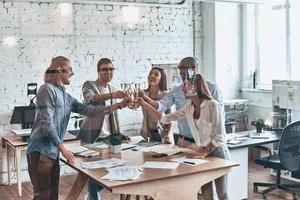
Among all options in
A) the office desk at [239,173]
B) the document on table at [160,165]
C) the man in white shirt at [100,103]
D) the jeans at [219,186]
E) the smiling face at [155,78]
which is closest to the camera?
the document on table at [160,165]

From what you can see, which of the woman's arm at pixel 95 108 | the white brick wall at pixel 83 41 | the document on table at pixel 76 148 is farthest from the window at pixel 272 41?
the document on table at pixel 76 148

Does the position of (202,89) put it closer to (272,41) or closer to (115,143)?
(115,143)

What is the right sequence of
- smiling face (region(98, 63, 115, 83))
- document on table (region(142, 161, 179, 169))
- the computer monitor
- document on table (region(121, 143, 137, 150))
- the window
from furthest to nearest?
1. the window
2. the computer monitor
3. smiling face (region(98, 63, 115, 83))
4. document on table (region(121, 143, 137, 150))
5. document on table (region(142, 161, 179, 169))

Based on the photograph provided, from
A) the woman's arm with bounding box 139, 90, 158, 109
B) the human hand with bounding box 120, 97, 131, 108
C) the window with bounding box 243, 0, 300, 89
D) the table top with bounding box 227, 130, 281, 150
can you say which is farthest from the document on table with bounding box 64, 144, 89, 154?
the window with bounding box 243, 0, 300, 89

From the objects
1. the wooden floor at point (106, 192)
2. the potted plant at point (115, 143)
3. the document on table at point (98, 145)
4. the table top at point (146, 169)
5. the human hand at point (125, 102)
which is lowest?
the wooden floor at point (106, 192)

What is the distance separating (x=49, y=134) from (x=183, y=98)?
1.30m

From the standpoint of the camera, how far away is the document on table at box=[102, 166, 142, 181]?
8.80ft

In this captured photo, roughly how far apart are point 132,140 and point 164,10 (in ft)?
10.3

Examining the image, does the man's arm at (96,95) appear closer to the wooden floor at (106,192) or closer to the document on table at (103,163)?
the document on table at (103,163)

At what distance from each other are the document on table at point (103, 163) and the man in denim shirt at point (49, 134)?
0.16 meters

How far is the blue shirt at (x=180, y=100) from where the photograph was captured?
363 centimetres

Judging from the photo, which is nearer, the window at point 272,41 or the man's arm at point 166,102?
the man's arm at point 166,102

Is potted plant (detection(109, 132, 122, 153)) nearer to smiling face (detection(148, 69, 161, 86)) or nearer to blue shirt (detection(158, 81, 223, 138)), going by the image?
blue shirt (detection(158, 81, 223, 138))

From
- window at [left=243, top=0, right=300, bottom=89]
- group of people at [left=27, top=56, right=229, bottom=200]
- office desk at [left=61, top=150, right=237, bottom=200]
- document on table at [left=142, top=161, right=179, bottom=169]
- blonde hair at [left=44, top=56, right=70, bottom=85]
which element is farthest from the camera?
window at [left=243, top=0, right=300, bottom=89]
